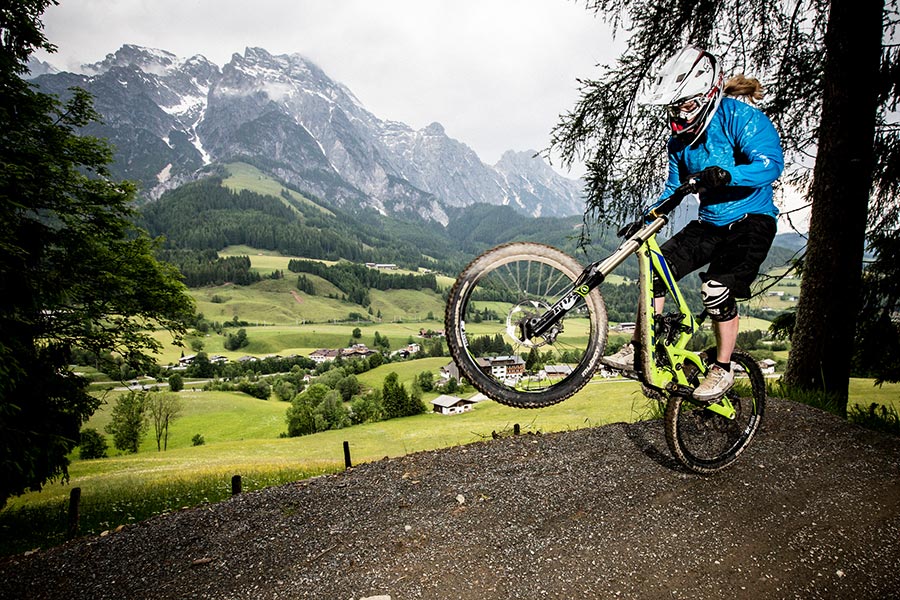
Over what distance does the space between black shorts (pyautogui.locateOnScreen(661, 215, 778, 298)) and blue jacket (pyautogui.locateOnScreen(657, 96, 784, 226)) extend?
10cm

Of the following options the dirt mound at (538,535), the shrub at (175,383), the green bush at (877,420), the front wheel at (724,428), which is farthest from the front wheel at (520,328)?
the shrub at (175,383)

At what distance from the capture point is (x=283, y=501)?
461 cm

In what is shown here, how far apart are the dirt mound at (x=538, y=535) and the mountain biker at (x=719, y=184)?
119 cm

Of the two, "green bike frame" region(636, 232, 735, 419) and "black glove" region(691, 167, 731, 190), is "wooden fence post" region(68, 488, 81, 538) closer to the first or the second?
"green bike frame" region(636, 232, 735, 419)

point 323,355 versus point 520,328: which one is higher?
point 520,328

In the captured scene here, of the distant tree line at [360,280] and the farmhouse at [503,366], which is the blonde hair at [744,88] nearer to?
the farmhouse at [503,366]

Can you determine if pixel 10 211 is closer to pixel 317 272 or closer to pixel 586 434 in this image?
pixel 586 434

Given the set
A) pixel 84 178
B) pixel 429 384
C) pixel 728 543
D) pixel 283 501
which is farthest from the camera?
pixel 429 384

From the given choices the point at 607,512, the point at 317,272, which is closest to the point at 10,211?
the point at 607,512

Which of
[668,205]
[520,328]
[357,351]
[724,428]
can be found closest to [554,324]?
[520,328]

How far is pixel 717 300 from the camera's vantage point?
12.5 ft

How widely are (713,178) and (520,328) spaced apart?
188 centimetres

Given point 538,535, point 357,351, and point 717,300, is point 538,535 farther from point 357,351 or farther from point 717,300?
point 357,351

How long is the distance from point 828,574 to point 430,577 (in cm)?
294
